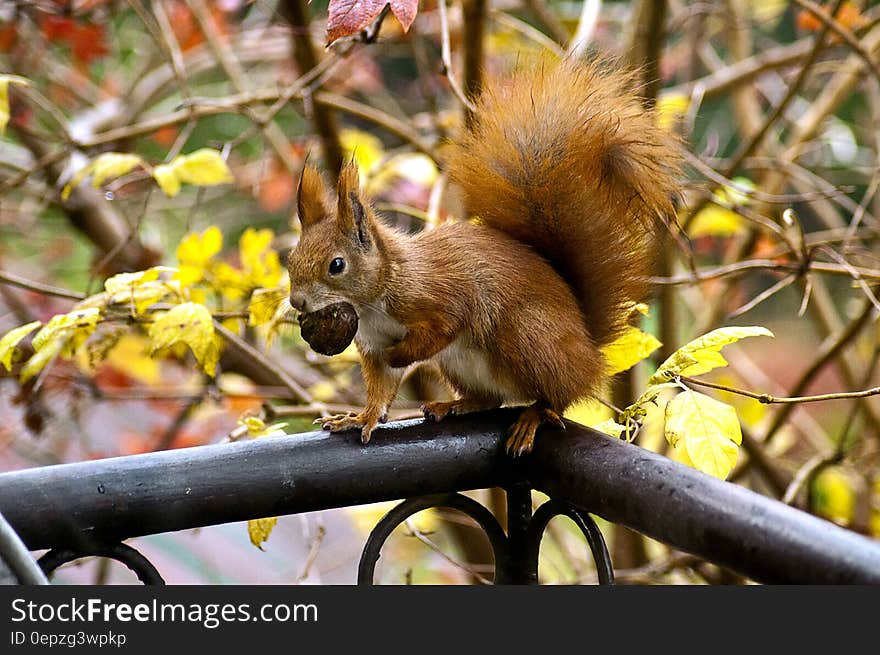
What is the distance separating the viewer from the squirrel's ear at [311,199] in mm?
921

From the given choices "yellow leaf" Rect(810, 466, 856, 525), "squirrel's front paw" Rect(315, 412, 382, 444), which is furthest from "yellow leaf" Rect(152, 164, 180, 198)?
"yellow leaf" Rect(810, 466, 856, 525)

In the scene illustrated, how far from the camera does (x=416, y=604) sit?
1.57ft

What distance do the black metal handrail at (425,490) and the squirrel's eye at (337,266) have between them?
23 centimetres

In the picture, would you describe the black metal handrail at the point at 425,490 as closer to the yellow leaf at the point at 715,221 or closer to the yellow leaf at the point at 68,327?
the yellow leaf at the point at 68,327

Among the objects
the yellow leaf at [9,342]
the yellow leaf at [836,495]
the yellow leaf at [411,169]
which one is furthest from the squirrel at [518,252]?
the yellow leaf at [836,495]

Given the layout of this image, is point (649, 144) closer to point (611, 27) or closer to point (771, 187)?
point (771, 187)

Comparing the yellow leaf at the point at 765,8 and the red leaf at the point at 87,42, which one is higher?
the yellow leaf at the point at 765,8

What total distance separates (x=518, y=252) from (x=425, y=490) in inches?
13.1

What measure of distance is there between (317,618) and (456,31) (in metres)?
1.54

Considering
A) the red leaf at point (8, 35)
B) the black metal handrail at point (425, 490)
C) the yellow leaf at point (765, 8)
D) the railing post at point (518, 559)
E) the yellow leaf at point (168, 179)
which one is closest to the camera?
the black metal handrail at point (425, 490)

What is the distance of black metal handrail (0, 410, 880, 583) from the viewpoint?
46 cm

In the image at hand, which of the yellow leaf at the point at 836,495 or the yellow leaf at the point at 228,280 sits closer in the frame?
the yellow leaf at the point at 228,280

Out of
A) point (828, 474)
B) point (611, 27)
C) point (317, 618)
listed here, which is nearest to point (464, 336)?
point (317, 618)

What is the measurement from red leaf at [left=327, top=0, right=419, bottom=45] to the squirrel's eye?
22 centimetres
